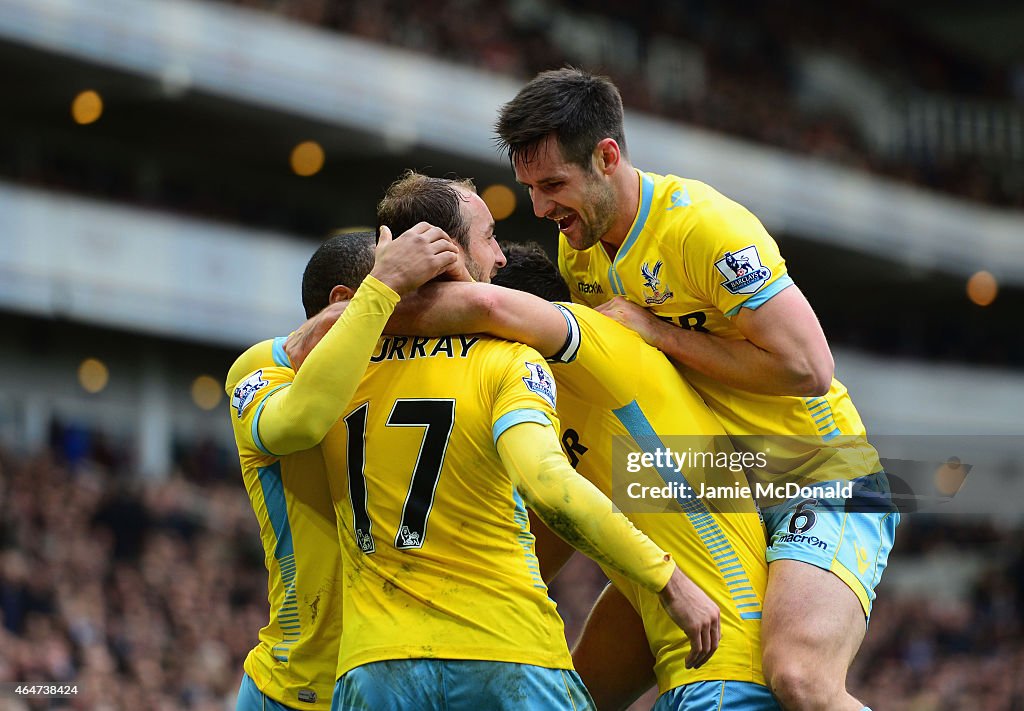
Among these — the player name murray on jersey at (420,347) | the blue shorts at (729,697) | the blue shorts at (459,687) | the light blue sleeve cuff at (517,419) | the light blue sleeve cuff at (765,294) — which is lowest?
the blue shorts at (729,697)

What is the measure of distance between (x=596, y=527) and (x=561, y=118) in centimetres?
178

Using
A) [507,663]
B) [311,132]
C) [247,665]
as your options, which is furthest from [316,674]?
[311,132]

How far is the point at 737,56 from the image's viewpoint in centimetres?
3366

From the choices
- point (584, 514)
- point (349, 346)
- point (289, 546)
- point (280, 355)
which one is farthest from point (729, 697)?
point (280, 355)

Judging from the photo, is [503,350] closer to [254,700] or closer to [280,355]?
[280,355]

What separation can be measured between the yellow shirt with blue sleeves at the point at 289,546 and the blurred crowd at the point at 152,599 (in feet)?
25.5

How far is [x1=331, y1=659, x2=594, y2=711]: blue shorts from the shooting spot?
4570mm

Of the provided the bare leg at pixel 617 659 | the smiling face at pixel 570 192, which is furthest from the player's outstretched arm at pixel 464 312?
the bare leg at pixel 617 659

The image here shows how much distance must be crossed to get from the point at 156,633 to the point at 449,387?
1207 centimetres

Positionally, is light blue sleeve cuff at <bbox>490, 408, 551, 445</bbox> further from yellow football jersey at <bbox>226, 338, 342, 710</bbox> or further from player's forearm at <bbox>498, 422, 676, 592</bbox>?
yellow football jersey at <bbox>226, 338, 342, 710</bbox>

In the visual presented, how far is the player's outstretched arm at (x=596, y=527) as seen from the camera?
4387 mm

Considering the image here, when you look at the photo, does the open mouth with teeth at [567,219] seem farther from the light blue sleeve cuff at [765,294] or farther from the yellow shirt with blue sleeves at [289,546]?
the yellow shirt with blue sleeves at [289,546]

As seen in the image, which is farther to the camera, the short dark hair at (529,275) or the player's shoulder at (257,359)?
the short dark hair at (529,275)

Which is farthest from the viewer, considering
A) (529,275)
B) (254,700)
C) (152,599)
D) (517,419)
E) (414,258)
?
(152,599)
